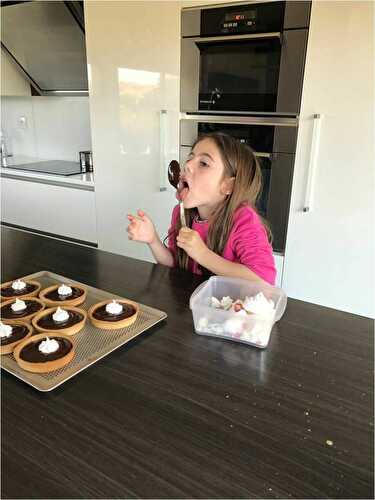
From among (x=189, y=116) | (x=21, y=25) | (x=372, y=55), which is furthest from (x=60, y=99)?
(x=372, y=55)

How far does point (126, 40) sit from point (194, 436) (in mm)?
1987

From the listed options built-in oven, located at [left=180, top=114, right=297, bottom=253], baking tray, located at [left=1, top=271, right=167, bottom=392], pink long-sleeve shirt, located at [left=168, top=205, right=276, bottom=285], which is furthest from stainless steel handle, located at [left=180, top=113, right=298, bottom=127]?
baking tray, located at [left=1, top=271, right=167, bottom=392]

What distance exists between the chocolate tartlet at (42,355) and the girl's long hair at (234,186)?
542mm

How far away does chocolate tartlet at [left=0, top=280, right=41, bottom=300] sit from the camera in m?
0.84

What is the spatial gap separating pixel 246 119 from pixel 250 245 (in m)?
0.96

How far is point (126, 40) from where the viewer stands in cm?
202

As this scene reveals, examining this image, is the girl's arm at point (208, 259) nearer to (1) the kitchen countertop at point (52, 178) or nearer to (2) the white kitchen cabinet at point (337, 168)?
(2) the white kitchen cabinet at point (337, 168)

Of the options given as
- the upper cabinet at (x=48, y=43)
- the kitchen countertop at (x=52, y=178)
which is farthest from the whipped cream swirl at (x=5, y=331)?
the upper cabinet at (x=48, y=43)

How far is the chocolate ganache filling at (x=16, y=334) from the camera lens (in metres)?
0.68

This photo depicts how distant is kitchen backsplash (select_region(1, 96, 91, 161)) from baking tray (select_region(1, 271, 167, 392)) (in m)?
2.23

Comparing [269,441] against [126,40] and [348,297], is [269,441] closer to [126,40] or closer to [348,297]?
[348,297]

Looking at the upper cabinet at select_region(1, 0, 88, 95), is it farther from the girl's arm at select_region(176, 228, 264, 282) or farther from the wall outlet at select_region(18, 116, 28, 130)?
the girl's arm at select_region(176, 228, 264, 282)

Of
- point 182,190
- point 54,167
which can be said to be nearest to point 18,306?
point 182,190

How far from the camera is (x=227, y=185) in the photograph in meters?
1.14
